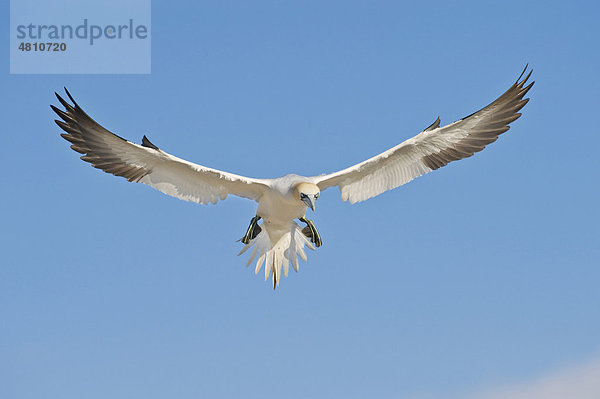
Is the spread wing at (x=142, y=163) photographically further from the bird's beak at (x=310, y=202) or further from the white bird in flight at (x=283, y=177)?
the bird's beak at (x=310, y=202)

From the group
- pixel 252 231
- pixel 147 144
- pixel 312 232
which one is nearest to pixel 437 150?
pixel 312 232

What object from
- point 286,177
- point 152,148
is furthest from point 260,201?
point 152,148

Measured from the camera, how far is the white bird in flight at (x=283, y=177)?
1684 cm

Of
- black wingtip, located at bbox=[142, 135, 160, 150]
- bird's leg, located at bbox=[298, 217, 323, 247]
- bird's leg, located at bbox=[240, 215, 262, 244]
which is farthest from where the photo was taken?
bird's leg, located at bbox=[298, 217, 323, 247]

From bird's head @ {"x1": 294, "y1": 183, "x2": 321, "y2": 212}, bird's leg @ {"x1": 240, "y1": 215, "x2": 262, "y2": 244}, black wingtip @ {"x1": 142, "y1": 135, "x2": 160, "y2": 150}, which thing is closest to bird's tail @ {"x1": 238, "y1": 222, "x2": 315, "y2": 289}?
bird's leg @ {"x1": 240, "y1": 215, "x2": 262, "y2": 244}

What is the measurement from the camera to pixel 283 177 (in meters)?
17.2

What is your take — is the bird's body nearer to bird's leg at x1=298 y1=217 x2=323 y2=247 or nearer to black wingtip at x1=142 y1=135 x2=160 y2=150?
bird's leg at x1=298 y1=217 x2=323 y2=247

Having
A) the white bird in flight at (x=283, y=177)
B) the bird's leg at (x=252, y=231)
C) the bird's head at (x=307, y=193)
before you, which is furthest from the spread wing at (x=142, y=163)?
the bird's head at (x=307, y=193)

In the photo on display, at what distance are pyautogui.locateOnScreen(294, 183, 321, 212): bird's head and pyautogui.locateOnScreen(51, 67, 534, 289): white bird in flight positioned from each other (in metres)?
0.02

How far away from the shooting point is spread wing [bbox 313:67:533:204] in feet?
58.3

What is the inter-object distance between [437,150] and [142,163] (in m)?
5.79

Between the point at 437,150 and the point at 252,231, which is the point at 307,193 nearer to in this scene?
the point at 252,231

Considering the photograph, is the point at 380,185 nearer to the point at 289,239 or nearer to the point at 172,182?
the point at 289,239

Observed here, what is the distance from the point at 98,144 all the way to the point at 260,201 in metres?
3.24
